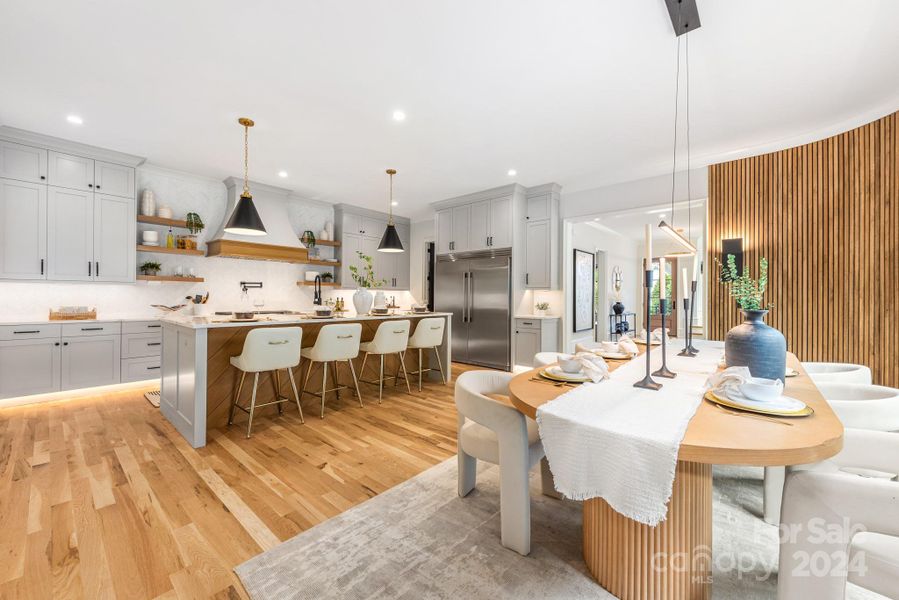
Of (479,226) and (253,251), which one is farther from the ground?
(479,226)

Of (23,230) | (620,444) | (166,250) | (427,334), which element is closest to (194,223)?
(166,250)

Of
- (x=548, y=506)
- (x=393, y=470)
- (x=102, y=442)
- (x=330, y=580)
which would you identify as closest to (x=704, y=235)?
(x=548, y=506)

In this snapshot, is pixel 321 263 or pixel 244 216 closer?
pixel 244 216

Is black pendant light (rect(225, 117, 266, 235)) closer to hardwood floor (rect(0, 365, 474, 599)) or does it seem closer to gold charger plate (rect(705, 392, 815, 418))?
hardwood floor (rect(0, 365, 474, 599))

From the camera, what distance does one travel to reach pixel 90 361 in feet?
13.5

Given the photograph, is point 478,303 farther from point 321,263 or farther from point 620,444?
point 620,444

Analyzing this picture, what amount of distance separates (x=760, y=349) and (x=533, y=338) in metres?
3.89

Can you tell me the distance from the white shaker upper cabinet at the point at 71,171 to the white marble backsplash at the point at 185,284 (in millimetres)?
572

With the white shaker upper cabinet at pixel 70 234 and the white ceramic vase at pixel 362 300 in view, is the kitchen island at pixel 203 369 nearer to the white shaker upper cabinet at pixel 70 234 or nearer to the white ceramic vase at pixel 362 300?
the white ceramic vase at pixel 362 300

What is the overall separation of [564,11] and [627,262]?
864 centimetres

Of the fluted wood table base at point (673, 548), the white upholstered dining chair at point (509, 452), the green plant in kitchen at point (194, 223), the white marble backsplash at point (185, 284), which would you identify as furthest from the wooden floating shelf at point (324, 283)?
the fluted wood table base at point (673, 548)

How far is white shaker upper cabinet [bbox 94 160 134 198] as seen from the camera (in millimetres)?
4316

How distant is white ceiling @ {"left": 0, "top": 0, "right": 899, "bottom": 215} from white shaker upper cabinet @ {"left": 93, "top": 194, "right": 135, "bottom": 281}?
2.30 feet

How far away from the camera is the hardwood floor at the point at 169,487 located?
1548mm
